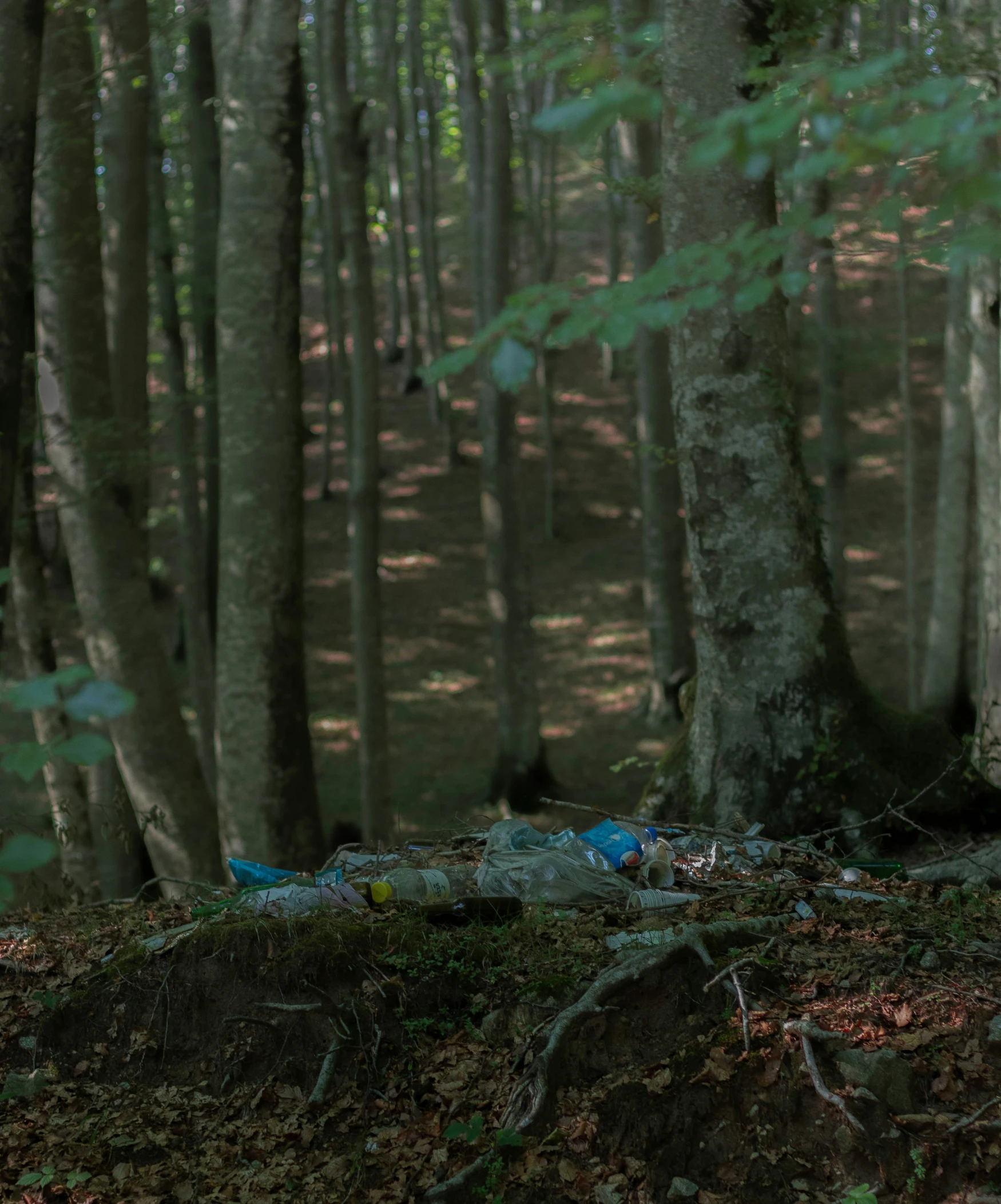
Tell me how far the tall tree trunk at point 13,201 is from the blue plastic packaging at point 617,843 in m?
3.23

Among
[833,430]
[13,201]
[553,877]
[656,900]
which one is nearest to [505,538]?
[833,430]

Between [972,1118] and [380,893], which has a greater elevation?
[380,893]

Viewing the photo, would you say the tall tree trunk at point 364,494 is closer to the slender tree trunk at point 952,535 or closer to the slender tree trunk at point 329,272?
the slender tree trunk at point 329,272

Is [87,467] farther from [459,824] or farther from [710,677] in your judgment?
[710,677]

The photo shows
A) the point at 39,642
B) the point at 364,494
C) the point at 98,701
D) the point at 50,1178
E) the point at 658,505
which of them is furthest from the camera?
the point at 658,505

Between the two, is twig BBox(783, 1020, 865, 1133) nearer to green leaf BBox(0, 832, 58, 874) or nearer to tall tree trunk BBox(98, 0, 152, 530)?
green leaf BBox(0, 832, 58, 874)

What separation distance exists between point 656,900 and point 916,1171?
1370 millimetres

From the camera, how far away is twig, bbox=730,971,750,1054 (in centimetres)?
309

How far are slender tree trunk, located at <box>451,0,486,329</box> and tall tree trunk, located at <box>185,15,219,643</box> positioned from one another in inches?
119

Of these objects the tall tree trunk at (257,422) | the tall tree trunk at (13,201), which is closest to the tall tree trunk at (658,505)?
the tall tree trunk at (257,422)

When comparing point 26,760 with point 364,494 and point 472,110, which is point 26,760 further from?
point 472,110

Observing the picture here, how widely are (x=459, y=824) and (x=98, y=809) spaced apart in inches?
213

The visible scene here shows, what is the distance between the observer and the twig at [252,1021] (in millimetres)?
3352

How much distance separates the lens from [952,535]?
10.7 metres
